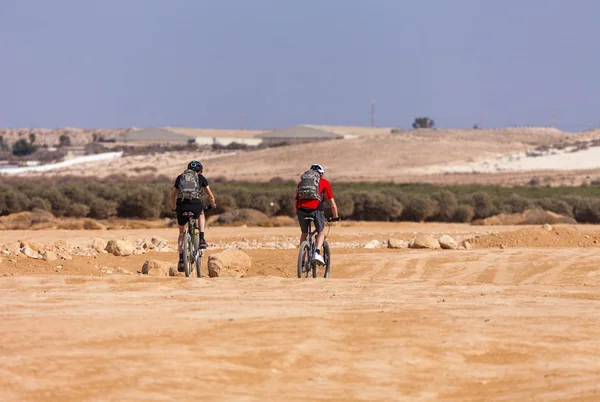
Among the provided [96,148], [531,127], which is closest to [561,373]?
[96,148]

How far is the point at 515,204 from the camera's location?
42438 millimetres

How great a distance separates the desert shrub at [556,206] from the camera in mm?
40188

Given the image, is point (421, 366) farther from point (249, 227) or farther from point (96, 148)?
point (96, 148)

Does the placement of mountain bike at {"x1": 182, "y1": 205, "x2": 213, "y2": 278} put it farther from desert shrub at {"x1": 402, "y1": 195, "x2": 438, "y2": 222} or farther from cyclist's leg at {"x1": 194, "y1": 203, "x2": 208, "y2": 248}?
desert shrub at {"x1": 402, "y1": 195, "x2": 438, "y2": 222}

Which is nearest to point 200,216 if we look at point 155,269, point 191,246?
point 191,246

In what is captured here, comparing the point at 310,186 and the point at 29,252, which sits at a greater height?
the point at 310,186

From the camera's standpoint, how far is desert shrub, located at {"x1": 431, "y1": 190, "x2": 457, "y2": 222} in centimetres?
3966

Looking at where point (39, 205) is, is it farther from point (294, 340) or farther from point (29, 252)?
point (294, 340)

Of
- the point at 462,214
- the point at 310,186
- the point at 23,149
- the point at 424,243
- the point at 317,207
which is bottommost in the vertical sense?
the point at 462,214

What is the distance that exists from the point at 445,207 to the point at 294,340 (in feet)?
98.9

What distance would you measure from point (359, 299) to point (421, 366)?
310 centimetres

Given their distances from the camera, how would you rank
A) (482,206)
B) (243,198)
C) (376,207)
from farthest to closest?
(243,198)
(482,206)
(376,207)

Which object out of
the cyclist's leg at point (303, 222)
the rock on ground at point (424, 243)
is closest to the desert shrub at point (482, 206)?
the rock on ground at point (424, 243)

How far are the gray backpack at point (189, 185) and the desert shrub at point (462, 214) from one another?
25.3m
